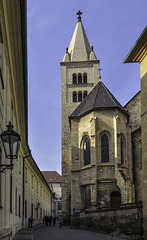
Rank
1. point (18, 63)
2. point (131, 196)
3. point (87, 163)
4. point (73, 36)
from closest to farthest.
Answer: point (18, 63)
point (131, 196)
point (87, 163)
point (73, 36)

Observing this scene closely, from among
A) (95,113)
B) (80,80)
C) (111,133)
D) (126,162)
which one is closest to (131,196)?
(126,162)

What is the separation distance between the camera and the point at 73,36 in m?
62.5

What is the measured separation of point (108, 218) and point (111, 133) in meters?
12.5

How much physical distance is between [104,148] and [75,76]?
23.3 meters

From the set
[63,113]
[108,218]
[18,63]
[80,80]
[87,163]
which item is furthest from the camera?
[80,80]

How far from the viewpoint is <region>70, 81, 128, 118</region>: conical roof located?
36594 millimetres

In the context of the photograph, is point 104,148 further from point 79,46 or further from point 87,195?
point 79,46

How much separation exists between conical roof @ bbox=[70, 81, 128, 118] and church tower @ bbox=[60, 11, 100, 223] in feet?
37.0

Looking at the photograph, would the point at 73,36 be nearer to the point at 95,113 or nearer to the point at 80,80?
the point at 80,80

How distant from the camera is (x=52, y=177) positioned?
4508 inches

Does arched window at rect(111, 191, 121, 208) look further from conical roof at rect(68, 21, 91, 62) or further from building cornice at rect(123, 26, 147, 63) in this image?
conical roof at rect(68, 21, 91, 62)

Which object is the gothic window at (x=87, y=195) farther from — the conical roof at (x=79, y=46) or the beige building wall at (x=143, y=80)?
the conical roof at (x=79, y=46)

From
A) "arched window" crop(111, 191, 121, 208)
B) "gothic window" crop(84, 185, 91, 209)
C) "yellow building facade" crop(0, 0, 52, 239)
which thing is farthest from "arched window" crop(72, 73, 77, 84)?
"yellow building facade" crop(0, 0, 52, 239)

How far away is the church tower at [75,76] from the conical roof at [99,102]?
1128 centimetres
